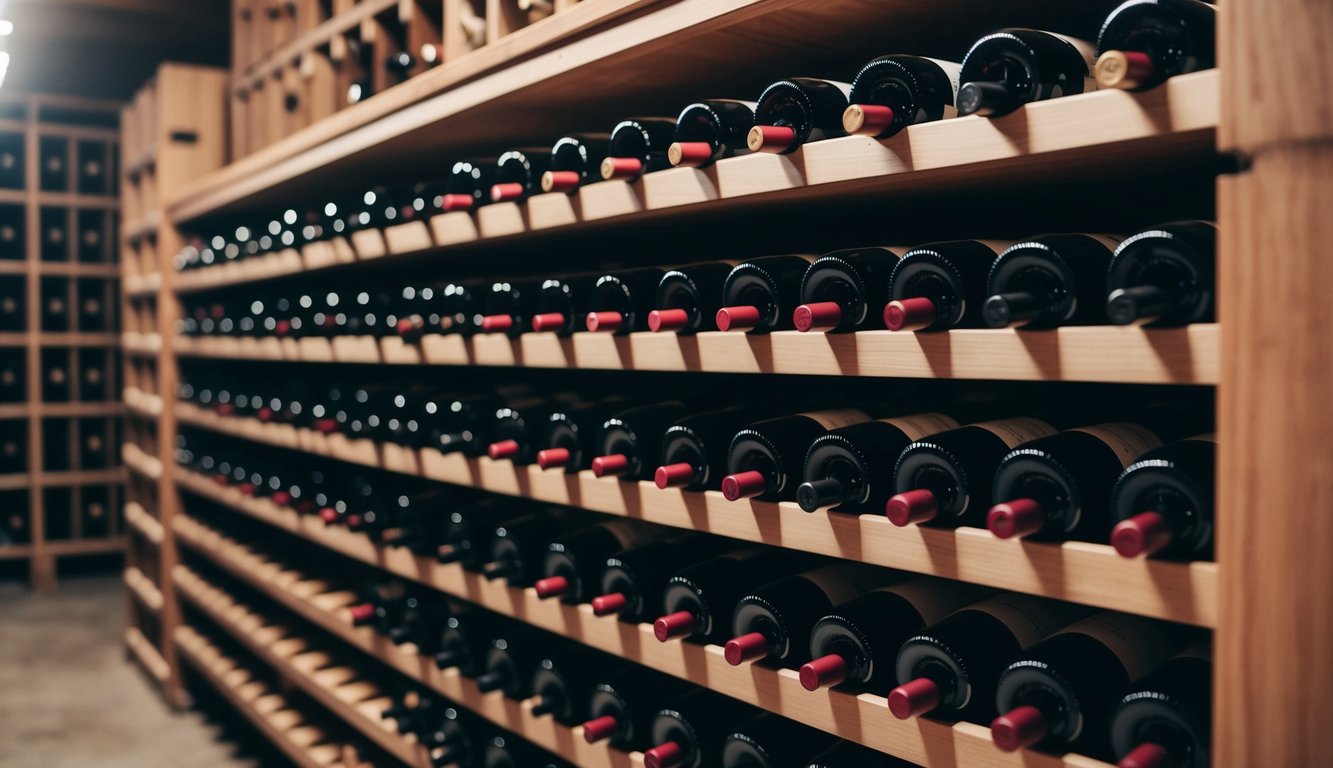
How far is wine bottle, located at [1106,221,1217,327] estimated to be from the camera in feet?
3.07

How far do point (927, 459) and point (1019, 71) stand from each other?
1.39 ft

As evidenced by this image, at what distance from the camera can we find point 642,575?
1.65 metres

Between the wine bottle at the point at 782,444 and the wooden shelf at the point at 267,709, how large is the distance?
187 centimetres

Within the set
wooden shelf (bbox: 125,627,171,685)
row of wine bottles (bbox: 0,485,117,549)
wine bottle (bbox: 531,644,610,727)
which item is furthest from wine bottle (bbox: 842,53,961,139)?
row of wine bottles (bbox: 0,485,117,549)

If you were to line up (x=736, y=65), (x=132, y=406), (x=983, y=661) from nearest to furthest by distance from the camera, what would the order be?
(x=983, y=661) < (x=736, y=65) < (x=132, y=406)

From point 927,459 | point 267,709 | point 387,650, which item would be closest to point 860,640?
point 927,459

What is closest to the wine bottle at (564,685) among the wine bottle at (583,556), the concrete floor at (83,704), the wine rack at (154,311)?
the wine bottle at (583,556)

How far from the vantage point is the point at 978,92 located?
3.36ft

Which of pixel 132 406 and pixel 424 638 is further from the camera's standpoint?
pixel 132 406

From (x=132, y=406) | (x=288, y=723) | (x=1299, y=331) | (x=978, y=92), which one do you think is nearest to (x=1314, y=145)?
(x=1299, y=331)

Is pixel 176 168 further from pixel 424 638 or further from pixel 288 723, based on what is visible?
pixel 424 638

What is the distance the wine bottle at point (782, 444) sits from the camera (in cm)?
137

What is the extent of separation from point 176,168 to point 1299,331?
3.77 m

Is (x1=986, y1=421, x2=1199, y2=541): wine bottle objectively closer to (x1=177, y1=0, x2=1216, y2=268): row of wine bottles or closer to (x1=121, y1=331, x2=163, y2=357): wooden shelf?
(x1=177, y1=0, x2=1216, y2=268): row of wine bottles
